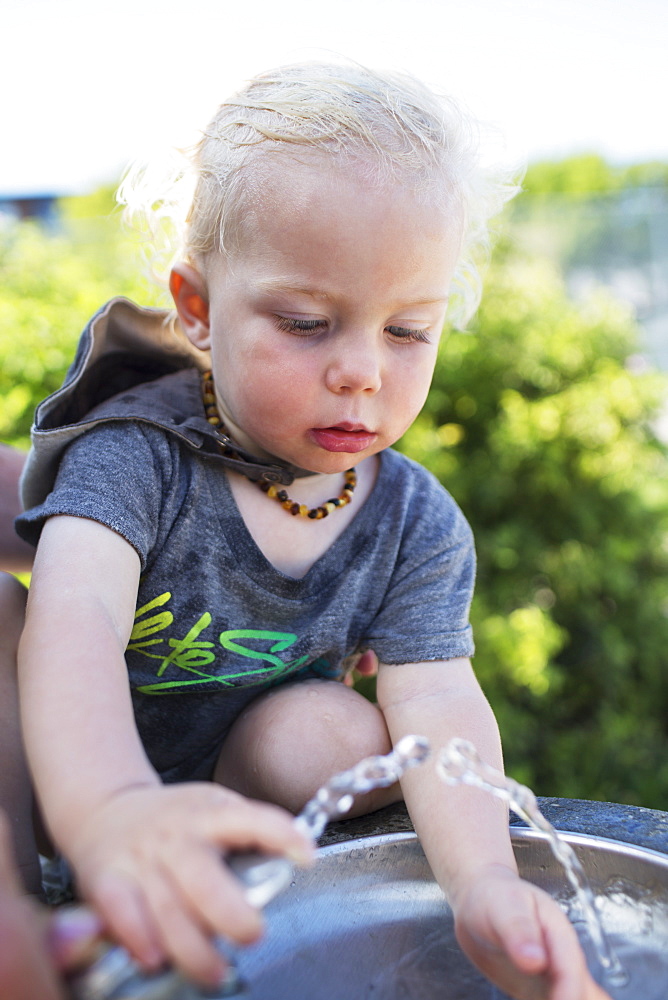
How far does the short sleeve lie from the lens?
36.0 inches

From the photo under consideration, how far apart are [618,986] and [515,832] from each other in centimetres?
17

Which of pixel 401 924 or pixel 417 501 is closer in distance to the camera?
pixel 401 924

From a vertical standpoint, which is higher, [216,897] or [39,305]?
[216,897]

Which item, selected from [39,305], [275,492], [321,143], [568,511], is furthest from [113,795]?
[568,511]

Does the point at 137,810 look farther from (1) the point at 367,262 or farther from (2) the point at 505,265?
(2) the point at 505,265

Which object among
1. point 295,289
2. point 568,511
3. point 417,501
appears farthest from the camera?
point 568,511

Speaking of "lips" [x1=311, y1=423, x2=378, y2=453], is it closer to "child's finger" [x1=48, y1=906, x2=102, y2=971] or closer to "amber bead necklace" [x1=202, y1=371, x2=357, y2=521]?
"amber bead necklace" [x1=202, y1=371, x2=357, y2=521]

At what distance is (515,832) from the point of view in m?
0.95

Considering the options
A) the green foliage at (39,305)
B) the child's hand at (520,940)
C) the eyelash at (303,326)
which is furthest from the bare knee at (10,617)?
the green foliage at (39,305)

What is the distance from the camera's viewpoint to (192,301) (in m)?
1.14

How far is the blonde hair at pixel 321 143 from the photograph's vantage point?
959 mm

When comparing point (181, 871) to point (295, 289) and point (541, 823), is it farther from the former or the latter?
point (295, 289)

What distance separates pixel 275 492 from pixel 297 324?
242 millimetres

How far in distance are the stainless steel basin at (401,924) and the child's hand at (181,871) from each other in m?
0.33
